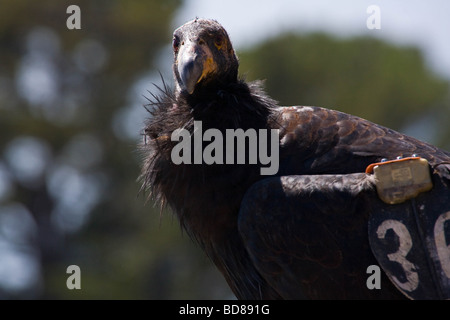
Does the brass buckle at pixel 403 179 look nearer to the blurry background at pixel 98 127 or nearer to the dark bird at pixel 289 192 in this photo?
the dark bird at pixel 289 192

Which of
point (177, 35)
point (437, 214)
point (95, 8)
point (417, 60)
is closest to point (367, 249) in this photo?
point (437, 214)

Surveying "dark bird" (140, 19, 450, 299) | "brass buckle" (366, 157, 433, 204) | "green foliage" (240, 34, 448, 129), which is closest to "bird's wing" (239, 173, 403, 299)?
"dark bird" (140, 19, 450, 299)

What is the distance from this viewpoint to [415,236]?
14.8 ft

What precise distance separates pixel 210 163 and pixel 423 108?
1968cm

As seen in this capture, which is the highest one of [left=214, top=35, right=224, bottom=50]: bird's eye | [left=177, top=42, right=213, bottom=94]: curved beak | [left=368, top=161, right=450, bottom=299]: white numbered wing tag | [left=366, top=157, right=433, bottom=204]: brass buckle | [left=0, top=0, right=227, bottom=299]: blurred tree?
[left=0, top=0, right=227, bottom=299]: blurred tree

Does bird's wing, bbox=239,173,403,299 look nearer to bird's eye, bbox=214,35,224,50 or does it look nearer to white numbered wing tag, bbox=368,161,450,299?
white numbered wing tag, bbox=368,161,450,299

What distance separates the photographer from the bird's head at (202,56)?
533 centimetres

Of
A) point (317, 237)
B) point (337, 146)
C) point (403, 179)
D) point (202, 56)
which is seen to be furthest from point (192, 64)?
point (403, 179)

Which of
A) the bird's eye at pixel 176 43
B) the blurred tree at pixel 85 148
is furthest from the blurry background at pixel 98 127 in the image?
the bird's eye at pixel 176 43

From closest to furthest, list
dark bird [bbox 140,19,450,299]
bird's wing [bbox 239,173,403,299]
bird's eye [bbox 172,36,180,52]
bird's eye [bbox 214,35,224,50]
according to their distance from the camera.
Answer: dark bird [bbox 140,19,450,299] → bird's wing [bbox 239,173,403,299] → bird's eye [bbox 214,35,224,50] → bird's eye [bbox 172,36,180,52]

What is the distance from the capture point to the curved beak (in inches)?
208

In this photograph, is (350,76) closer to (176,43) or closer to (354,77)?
(354,77)

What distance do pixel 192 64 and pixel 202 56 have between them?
14 centimetres
